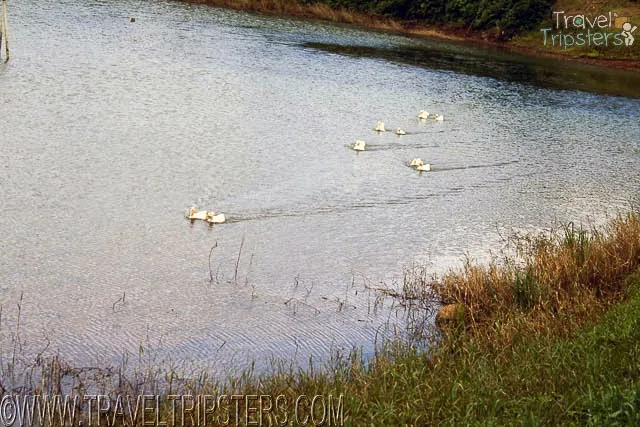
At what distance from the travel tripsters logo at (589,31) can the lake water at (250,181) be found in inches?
515

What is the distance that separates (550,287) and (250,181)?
391 inches

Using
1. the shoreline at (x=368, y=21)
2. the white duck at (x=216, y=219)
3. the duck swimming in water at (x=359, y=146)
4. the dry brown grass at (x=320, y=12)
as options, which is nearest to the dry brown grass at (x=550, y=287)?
the white duck at (x=216, y=219)

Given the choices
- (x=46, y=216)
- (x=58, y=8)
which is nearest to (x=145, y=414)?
(x=46, y=216)

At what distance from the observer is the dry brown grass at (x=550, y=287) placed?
41.3 feet

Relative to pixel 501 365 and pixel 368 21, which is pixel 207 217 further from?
pixel 368 21

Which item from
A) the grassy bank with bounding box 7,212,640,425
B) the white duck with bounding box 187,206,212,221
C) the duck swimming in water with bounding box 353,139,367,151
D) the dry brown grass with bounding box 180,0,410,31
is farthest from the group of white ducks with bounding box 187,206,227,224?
the dry brown grass with bounding box 180,0,410,31

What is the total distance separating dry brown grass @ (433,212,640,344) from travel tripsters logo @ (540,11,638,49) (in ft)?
153

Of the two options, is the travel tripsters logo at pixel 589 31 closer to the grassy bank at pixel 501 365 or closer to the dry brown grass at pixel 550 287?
the dry brown grass at pixel 550 287

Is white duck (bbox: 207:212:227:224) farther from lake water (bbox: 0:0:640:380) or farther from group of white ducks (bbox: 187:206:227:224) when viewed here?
lake water (bbox: 0:0:640:380)

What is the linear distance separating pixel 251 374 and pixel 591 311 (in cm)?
472

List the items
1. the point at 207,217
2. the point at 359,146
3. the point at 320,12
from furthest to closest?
the point at 320,12 → the point at 359,146 → the point at 207,217

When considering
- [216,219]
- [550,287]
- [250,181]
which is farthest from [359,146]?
[550,287]

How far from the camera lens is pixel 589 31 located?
61.0 m

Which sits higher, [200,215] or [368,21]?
[200,215]
